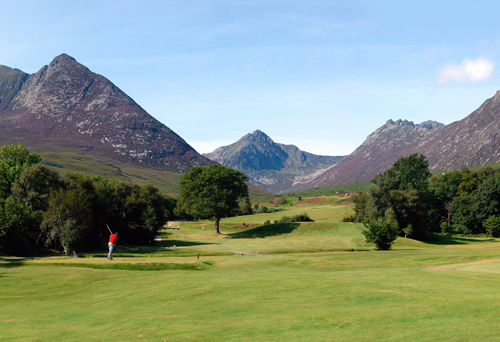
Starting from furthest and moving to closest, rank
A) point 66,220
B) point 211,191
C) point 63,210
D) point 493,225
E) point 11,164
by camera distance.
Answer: point 493,225 < point 211,191 < point 11,164 < point 63,210 < point 66,220

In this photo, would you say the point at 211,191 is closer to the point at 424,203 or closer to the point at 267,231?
the point at 267,231

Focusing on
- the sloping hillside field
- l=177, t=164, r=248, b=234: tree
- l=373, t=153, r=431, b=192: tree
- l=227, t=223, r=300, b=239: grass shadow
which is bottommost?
l=227, t=223, r=300, b=239: grass shadow

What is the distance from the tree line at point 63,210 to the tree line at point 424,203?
130 ft

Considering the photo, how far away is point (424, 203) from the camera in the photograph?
9962 cm

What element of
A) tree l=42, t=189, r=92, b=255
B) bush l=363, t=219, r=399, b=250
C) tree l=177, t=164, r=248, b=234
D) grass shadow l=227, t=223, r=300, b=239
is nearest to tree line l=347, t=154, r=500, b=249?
bush l=363, t=219, r=399, b=250

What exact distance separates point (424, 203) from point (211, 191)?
55409mm

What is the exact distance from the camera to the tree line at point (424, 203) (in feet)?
274

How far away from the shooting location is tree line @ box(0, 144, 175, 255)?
48656 millimetres

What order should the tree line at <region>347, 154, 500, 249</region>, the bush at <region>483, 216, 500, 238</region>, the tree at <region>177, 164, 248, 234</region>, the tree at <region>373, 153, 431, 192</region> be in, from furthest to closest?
the tree at <region>373, 153, 431, 192</region>, the bush at <region>483, 216, 500, 238</region>, the tree at <region>177, 164, 248, 234</region>, the tree line at <region>347, 154, 500, 249</region>

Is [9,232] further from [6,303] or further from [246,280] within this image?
[246,280]

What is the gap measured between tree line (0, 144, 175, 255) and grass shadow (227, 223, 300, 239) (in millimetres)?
18907

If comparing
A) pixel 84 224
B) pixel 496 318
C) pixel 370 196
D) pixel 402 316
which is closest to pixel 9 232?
pixel 84 224

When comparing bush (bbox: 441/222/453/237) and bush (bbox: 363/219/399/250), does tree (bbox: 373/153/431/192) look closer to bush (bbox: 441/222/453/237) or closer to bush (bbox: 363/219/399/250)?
bush (bbox: 441/222/453/237)

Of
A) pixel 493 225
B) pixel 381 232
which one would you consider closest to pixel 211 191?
pixel 381 232
